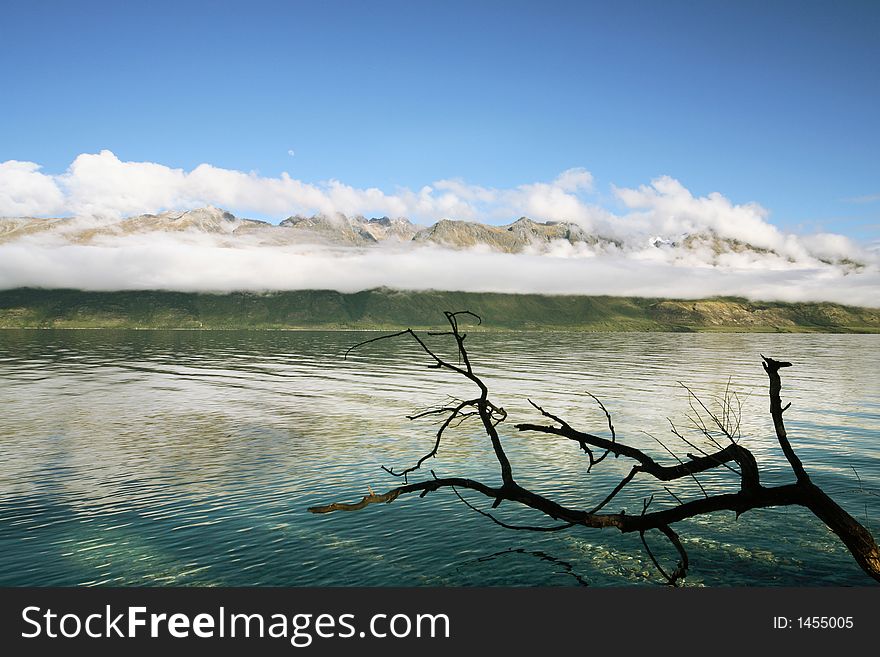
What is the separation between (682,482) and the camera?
38.3 meters

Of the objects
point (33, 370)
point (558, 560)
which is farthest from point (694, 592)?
point (33, 370)

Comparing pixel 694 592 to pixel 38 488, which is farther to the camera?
pixel 38 488

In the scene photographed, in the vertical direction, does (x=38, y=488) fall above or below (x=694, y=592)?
below

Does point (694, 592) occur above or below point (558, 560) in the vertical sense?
above

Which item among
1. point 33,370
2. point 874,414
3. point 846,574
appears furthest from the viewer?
point 33,370

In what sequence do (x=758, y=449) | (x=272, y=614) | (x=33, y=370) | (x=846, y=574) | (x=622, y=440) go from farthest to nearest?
(x=33, y=370) → (x=622, y=440) → (x=758, y=449) → (x=846, y=574) → (x=272, y=614)

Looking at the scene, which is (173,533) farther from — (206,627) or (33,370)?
(33,370)

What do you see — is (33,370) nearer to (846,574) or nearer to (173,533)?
(173,533)

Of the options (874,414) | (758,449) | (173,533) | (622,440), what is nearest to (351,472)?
(173,533)

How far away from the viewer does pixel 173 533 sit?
28250mm

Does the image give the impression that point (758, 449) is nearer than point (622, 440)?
Yes

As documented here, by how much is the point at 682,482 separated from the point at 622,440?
14384 millimetres

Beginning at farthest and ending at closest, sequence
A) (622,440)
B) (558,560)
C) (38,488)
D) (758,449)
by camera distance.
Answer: (622,440) → (758,449) → (38,488) → (558,560)

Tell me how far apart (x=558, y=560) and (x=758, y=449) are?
105 ft
